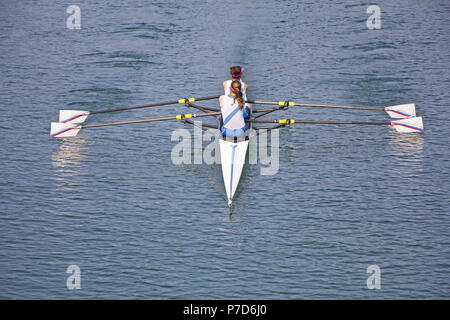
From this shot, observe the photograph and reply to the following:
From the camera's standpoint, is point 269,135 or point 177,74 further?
point 177,74

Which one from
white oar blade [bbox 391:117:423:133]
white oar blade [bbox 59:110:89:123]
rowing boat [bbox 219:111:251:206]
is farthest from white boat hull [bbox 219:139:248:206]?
white oar blade [bbox 391:117:423:133]

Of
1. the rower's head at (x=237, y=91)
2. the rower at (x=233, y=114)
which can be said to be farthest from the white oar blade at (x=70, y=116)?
the rower's head at (x=237, y=91)

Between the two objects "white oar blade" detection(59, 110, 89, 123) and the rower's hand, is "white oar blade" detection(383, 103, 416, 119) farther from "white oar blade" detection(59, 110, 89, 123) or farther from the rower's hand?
"white oar blade" detection(59, 110, 89, 123)

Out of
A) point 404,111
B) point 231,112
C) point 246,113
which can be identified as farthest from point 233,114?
point 404,111

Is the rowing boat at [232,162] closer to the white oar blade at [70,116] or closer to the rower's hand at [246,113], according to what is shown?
the rower's hand at [246,113]

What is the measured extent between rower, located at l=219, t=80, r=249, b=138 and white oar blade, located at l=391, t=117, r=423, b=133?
780 centimetres

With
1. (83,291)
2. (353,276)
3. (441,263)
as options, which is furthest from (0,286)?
(441,263)

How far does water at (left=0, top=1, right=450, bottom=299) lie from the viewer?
59.9 ft

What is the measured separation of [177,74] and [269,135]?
32.2 ft

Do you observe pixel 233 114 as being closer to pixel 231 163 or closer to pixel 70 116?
pixel 231 163

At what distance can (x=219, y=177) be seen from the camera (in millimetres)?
23359
